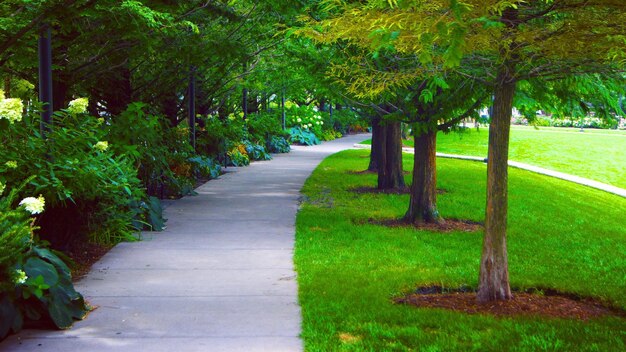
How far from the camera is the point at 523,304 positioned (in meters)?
6.87

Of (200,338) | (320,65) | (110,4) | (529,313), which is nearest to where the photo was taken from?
(200,338)

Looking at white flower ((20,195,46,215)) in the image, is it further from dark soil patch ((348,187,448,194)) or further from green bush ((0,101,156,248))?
dark soil patch ((348,187,448,194))

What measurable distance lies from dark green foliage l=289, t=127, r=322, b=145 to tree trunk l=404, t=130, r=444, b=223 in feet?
80.8

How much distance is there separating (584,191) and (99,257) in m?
15.2

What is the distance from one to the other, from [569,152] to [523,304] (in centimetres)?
3269

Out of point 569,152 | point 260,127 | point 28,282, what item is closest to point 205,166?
point 260,127

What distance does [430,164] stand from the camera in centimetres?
1212

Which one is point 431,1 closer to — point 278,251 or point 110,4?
point 110,4

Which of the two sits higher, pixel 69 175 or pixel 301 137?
pixel 69 175

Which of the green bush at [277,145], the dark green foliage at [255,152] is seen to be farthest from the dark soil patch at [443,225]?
the green bush at [277,145]

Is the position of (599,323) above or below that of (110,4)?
below

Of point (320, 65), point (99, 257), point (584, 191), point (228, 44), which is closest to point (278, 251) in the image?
point (99, 257)

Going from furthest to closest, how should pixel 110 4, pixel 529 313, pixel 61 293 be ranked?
pixel 110 4 < pixel 529 313 < pixel 61 293

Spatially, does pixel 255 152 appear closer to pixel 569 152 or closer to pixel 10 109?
pixel 569 152
